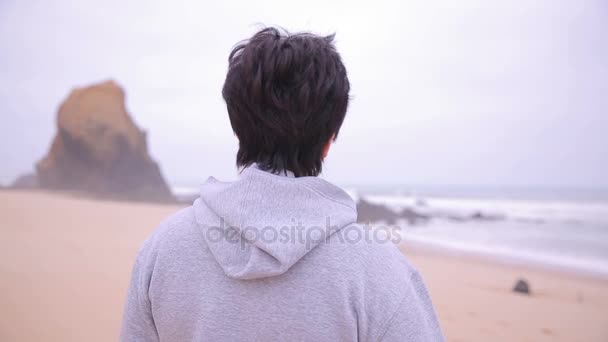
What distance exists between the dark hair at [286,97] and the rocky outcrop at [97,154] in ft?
55.2

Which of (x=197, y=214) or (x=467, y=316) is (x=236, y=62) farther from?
(x=467, y=316)

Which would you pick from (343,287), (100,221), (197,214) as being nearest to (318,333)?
(343,287)

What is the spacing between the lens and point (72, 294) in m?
4.08

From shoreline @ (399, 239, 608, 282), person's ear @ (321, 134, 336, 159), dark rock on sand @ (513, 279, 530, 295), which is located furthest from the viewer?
shoreline @ (399, 239, 608, 282)

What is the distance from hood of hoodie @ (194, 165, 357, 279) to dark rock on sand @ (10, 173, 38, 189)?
18.2 meters

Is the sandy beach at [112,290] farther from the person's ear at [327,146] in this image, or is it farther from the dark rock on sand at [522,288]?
the person's ear at [327,146]

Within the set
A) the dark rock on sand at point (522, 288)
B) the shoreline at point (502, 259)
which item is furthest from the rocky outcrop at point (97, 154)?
the dark rock on sand at point (522, 288)

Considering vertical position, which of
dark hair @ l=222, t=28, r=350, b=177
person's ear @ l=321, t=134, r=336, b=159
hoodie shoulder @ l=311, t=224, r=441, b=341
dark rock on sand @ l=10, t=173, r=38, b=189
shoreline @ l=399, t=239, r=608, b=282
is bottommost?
dark rock on sand @ l=10, t=173, r=38, b=189

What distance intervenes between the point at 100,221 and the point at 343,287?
8043 millimetres

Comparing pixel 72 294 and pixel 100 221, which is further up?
pixel 72 294

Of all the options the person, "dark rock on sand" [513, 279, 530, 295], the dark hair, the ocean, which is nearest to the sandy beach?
"dark rock on sand" [513, 279, 530, 295]

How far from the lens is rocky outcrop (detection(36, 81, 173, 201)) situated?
16672 mm

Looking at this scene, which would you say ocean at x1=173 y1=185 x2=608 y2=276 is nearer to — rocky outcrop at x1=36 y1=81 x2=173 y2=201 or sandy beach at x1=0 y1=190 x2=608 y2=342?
sandy beach at x1=0 y1=190 x2=608 y2=342

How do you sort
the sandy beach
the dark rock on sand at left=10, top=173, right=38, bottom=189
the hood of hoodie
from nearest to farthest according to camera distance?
the hood of hoodie
the sandy beach
the dark rock on sand at left=10, top=173, right=38, bottom=189
